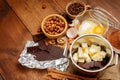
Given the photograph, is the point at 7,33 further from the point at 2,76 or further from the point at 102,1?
the point at 102,1

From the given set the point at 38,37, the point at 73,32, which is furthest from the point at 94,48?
the point at 38,37

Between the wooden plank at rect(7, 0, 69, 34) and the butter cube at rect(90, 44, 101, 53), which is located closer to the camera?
the butter cube at rect(90, 44, 101, 53)

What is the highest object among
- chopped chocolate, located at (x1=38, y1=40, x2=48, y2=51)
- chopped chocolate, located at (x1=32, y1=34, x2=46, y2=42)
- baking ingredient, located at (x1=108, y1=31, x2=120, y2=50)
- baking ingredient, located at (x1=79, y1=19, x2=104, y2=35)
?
chopped chocolate, located at (x1=32, y1=34, x2=46, y2=42)

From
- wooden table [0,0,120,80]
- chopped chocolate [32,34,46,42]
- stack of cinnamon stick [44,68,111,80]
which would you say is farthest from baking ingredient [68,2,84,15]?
stack of cinnamon stick [44,68,111,80]

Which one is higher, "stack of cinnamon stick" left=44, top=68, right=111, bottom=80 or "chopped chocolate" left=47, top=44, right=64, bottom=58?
"chopped chocolate" left=47, top=44, right=64, bottom=58

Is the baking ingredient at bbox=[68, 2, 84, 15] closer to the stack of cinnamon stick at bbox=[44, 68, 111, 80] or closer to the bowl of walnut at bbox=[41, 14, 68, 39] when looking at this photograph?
the bowl of walnut at bbox=[41, 14, 68, 39]

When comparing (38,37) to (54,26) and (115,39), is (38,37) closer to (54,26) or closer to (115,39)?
(54,26)

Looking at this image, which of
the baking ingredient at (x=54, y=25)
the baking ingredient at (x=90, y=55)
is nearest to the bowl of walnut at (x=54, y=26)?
the baking ingredient at (x=54, y=25)

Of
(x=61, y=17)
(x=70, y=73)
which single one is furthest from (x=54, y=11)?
(x=70, y=73)

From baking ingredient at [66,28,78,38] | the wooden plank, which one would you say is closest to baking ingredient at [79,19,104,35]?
baking ingredient at [66,28,78,38]
